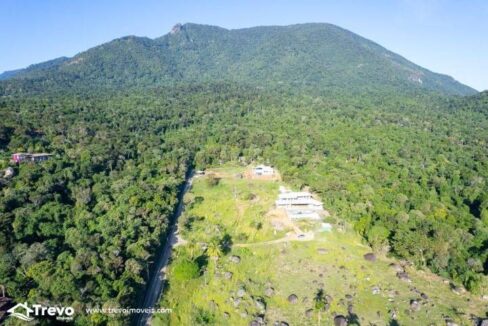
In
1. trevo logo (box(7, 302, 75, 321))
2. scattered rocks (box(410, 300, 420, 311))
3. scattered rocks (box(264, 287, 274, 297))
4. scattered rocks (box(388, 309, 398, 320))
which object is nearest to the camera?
trevo logo (box(7, 302, 75, 321))

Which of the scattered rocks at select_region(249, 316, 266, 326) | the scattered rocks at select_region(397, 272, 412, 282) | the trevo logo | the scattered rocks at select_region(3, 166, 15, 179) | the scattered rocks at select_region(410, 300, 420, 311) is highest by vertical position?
the scattered rocks at select_region(3, 166, 15, 179)

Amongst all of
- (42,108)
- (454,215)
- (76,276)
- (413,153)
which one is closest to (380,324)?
(454,215)

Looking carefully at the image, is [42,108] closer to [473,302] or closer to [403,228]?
[403,228]

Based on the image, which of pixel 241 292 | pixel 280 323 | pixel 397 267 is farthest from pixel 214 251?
pixel 397 267

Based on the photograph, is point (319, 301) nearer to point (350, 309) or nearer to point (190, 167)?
point (350, 309)

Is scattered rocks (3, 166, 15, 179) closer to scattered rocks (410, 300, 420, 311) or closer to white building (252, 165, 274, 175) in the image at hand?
white building (252, 165, 274, 175)

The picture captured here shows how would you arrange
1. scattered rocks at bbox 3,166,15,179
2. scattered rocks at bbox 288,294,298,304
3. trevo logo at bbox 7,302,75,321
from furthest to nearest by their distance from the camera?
scattered rocks at bbox 3,166,15,179, scattered rocks at bbox 288,294,298,304, trevo logo at bbox 7,302,75,321

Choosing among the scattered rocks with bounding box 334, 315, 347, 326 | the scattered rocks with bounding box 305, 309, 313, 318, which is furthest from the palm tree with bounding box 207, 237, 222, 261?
the scattered rocks with bounding box 334, 315, 347, 326
